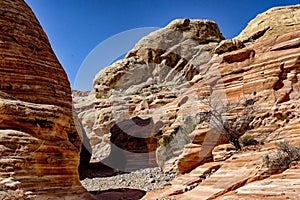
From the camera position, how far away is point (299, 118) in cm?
1149

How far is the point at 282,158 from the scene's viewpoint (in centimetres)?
865

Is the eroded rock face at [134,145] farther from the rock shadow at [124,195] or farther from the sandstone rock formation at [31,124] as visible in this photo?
the sandstone rock formation at [31,124]

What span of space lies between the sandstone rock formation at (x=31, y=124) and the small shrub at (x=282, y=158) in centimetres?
566

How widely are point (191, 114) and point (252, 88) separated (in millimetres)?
4452

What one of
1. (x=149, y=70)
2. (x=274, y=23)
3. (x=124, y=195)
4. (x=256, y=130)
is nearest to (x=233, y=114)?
(x=256, y=130)

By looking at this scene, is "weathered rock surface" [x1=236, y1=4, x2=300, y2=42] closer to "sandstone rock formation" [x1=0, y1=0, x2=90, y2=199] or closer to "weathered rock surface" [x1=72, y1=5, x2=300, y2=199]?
"weathered rock surface" [x1=72, y1=5, x2=300, y2=199]

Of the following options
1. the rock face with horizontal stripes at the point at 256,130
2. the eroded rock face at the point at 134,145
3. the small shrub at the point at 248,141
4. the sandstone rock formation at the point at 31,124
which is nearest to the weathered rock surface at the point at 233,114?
the rock face with horizontal stripes at the point at 256,130

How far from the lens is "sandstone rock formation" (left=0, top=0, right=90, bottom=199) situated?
7.80 m

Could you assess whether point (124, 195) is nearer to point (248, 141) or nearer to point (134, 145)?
point (248, 141)

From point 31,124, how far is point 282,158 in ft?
23.1

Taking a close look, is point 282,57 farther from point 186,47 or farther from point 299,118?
point 186,47

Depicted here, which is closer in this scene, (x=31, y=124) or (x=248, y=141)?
(x=31, y=124)

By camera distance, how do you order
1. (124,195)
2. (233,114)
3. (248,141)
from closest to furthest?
1. (248,141)
2. (124,195)
3. (233,114)

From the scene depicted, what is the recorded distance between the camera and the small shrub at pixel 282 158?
852 cm
